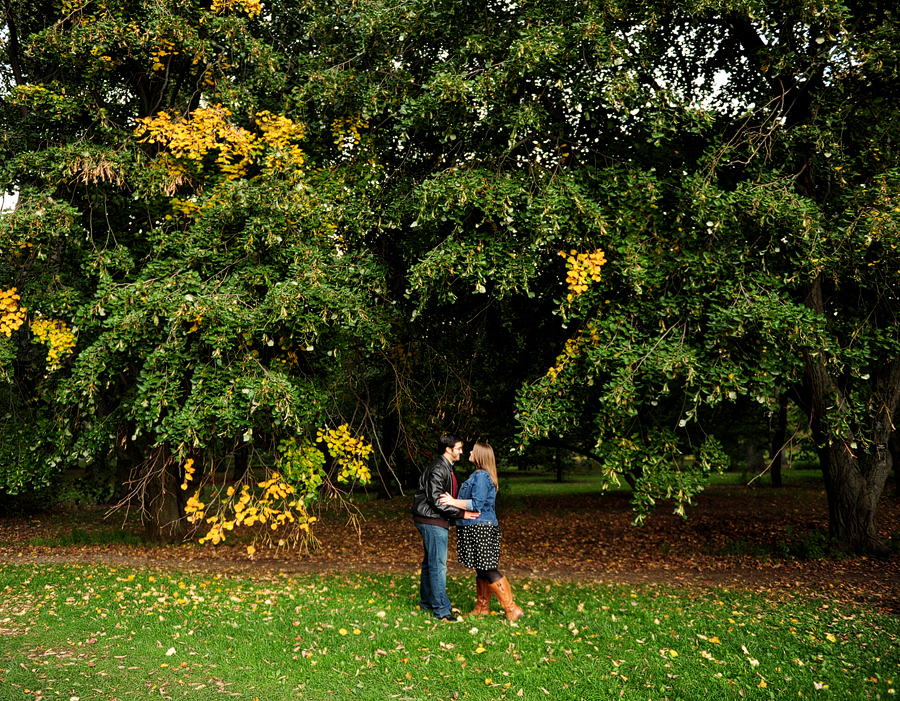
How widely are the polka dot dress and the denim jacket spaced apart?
0.16 ft

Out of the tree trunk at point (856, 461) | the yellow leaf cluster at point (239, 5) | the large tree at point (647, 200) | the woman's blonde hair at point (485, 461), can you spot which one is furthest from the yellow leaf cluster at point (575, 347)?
the yellow leaf cluster at point (239, 5)

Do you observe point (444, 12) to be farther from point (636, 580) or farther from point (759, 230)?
point (636, 580)

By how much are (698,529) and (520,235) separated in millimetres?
8354

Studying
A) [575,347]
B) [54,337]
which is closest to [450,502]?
[575,347]

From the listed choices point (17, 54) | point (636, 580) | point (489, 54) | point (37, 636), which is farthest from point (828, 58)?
point (17, 54)

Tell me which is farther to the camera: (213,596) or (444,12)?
(444,12)

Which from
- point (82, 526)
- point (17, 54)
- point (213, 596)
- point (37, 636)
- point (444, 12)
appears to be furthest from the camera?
point (82, 526)

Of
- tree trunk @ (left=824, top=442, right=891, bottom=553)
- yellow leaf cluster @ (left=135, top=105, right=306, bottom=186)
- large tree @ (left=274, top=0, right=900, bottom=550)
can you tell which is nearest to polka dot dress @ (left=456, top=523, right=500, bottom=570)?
large tree @ (left=274, top=0, right=900, bottom=550)

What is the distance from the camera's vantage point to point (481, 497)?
633cm

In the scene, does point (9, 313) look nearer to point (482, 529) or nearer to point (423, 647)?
point (482, 529)

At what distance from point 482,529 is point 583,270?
3202 millimetres

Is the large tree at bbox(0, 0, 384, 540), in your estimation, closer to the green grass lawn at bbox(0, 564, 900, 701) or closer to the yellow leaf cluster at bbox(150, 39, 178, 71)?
the yellow leaf cluster at bbox(150, 39, 178, 71)

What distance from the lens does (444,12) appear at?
9.17 metres

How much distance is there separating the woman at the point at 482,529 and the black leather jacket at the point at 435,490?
78 mm
